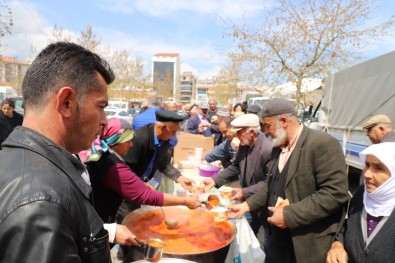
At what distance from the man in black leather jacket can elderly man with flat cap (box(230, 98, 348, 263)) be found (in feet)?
5.35

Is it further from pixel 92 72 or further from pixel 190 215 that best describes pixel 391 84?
pixel 92 72

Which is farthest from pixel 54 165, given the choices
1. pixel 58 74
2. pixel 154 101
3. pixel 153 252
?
pixel 154 101

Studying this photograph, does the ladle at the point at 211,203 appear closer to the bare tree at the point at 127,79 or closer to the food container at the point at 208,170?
the food container at the point at 208,170

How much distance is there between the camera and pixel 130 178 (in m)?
2.14

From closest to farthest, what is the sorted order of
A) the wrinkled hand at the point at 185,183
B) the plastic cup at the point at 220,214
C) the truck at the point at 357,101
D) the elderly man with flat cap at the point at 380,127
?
the plastic cup at the point at 220,214
the wrinkled hand at the point at 185,183
the elderly man with flat cap at the point at 380,127
the truck at the point at 357,101

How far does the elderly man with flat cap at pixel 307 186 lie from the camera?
2066mm

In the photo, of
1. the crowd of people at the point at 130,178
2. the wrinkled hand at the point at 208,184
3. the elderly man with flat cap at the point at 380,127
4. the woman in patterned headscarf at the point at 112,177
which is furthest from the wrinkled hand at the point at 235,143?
the elderly man with flat cap at the point at 380,127

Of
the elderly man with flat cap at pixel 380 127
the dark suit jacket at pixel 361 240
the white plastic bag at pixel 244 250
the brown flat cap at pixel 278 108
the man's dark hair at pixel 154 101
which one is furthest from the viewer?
the man's dark hair at pixel 154 101

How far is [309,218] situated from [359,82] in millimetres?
5807

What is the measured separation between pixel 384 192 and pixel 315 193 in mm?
451

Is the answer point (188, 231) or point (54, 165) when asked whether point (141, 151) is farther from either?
point (54, 165)

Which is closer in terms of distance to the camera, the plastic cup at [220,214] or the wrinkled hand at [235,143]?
the plastic cup at [220,214]

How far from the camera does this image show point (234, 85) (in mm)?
26625

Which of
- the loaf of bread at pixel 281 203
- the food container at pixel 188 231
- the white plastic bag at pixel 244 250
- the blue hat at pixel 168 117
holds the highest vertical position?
the blue hat at pixel 168 117
